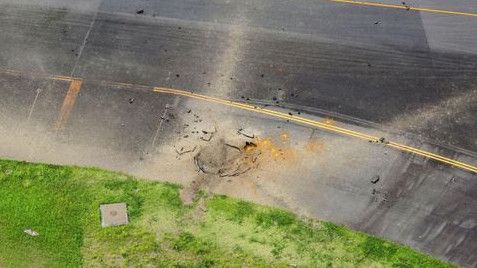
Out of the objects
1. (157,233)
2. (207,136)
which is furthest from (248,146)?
(157,233)

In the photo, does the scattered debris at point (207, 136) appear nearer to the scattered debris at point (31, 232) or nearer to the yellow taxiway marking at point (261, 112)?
the yellow taxiway marking at point (261, 112)

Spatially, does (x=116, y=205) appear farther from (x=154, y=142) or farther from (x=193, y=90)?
(x=193, y=90)

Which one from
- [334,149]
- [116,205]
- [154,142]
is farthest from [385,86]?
[116,205]

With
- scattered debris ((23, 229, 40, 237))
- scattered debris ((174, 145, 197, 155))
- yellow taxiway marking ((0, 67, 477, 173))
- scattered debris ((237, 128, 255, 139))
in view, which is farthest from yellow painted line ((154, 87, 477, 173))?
scattered debris ((23, 229, 40, 237))

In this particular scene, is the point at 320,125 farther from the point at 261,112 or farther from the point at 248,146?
the point at 248,146

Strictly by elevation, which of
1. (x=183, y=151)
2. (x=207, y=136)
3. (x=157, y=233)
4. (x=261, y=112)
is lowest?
(x=157, y=233)

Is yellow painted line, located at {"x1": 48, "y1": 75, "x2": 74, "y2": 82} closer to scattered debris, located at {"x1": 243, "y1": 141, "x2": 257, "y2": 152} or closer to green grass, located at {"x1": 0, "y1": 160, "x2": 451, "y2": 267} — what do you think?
green grass, located at {"x1": 0, "y1": 160, "x2": 451, "y2": 267}

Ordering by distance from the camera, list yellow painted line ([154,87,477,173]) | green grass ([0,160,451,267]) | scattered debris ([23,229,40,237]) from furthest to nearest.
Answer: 1. yellow painted line ([154,87,477,173])
2. scattered debris ([23,229,40,237])
3. green grass ([0,160,451,267])
